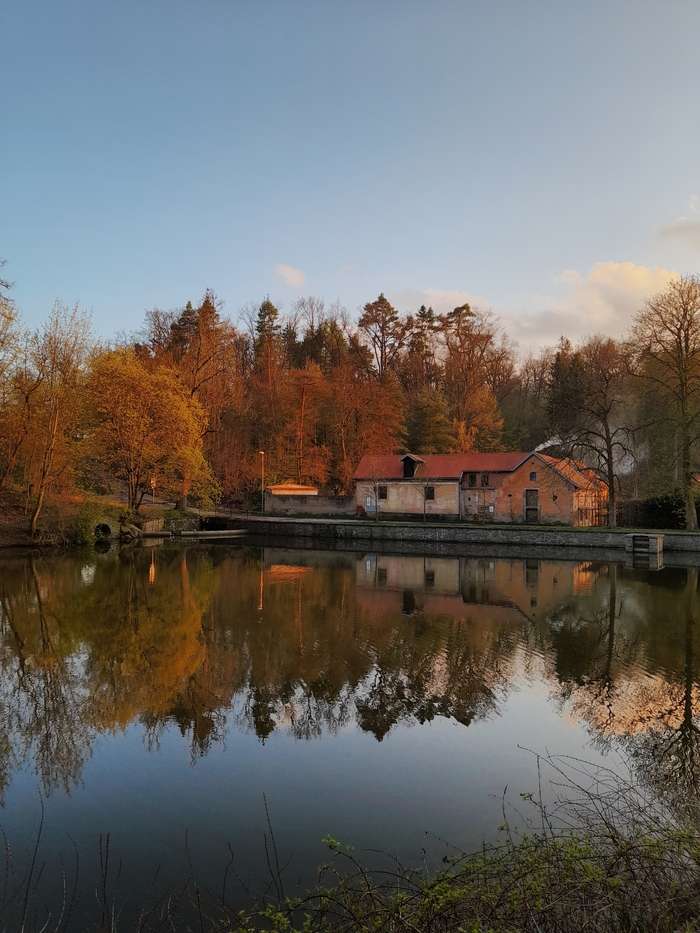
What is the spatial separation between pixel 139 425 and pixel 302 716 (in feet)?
90.0

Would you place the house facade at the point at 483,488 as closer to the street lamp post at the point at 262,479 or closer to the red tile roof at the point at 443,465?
the red tile roof at the point at 443,465

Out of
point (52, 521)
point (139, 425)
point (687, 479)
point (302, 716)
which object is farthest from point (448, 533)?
point (302, 716)

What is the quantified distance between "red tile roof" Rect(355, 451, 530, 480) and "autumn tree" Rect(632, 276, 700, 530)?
836 centimetres

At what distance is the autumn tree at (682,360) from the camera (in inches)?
1236

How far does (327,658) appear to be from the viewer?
1197 centimetres


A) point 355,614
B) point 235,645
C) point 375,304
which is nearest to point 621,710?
point 235,645

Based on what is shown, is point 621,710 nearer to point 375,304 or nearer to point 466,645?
Answer: point 466,645

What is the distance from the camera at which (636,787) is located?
673cm

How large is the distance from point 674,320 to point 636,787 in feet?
99.7

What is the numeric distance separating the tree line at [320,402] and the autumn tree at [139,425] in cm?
8

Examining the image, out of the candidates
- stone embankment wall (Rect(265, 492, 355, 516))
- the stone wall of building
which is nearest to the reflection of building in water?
the stone wall of building

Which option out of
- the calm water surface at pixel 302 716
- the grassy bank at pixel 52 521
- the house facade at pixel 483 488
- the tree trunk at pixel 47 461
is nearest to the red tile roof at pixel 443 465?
the house facade at pixel 483 488

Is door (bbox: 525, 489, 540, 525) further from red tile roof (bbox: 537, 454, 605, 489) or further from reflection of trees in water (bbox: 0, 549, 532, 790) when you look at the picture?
reflection of trees in water (bbox: 0, 549, 532, 790)

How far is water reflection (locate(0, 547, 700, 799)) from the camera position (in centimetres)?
852
